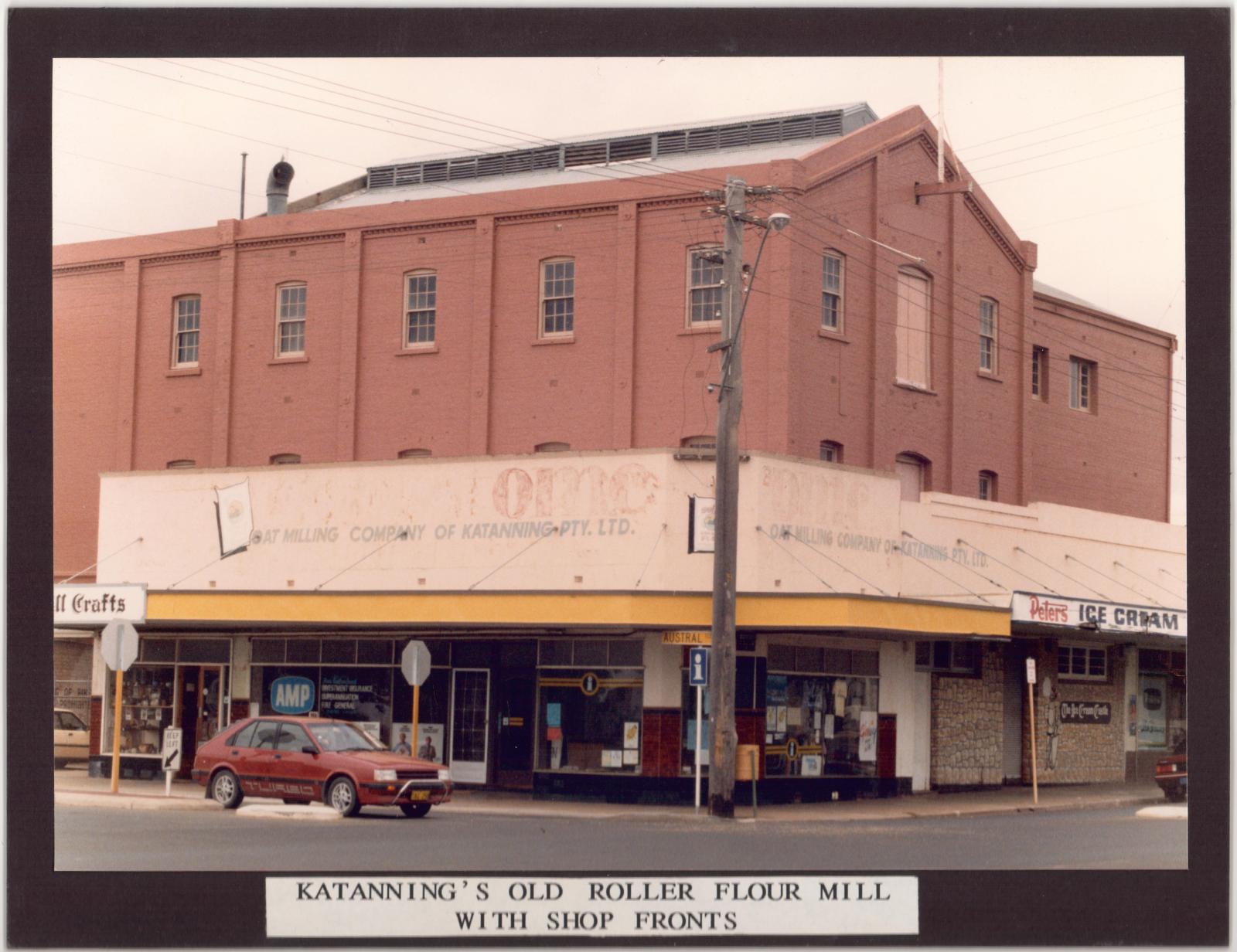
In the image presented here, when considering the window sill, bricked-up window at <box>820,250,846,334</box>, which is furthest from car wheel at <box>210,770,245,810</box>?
the window sill

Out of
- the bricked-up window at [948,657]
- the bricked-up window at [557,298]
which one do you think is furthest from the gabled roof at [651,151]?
the bricked-up window at [948,657]

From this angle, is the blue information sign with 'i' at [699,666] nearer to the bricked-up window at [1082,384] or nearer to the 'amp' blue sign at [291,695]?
the 'amp' blue sign at [291,695]

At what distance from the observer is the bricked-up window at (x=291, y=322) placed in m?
37.8

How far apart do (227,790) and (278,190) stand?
17541 millimetres

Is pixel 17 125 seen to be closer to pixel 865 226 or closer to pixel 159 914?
pixel 159 914

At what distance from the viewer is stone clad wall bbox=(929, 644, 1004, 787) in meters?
36.1

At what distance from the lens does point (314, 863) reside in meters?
18.3

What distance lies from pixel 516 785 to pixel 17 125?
20007 millimetres

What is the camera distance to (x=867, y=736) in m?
34.0

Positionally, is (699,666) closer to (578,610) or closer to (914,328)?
(578,610)

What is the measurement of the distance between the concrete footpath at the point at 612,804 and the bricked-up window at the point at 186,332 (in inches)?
350

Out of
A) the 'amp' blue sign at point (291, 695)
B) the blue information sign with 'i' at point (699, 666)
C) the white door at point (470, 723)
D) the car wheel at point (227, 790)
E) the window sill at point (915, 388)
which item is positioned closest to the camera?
the car wheel at point (227, 790)

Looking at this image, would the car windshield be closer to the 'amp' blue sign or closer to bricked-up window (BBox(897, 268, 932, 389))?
the 'amp' blue sign

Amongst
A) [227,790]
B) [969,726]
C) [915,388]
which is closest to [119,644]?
[227,790]
